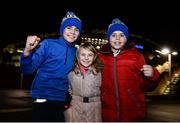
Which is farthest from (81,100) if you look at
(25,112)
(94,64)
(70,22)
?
(25,112)

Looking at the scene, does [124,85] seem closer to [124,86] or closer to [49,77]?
[124,86]

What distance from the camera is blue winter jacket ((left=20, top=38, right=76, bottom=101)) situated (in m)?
3.74

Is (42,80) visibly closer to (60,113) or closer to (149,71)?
(60,113)

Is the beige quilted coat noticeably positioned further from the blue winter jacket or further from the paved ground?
the paved ground

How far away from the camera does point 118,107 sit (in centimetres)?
397

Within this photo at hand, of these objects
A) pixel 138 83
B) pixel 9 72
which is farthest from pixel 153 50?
pixel 138 83

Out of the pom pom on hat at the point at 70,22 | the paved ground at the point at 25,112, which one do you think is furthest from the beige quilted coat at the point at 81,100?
the paved ground at the point at 25,112

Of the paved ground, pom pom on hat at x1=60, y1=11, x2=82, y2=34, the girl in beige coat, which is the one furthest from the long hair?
the paved ground

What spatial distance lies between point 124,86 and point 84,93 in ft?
1.56

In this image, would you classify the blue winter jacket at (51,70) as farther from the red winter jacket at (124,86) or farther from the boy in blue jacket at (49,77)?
the red winter jacket at (124,86)

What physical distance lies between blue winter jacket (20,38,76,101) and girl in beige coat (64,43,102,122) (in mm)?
92

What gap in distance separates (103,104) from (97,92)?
0.71ft

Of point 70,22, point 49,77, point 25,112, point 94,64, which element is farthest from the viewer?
point 25,112

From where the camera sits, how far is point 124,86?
3936 mm
